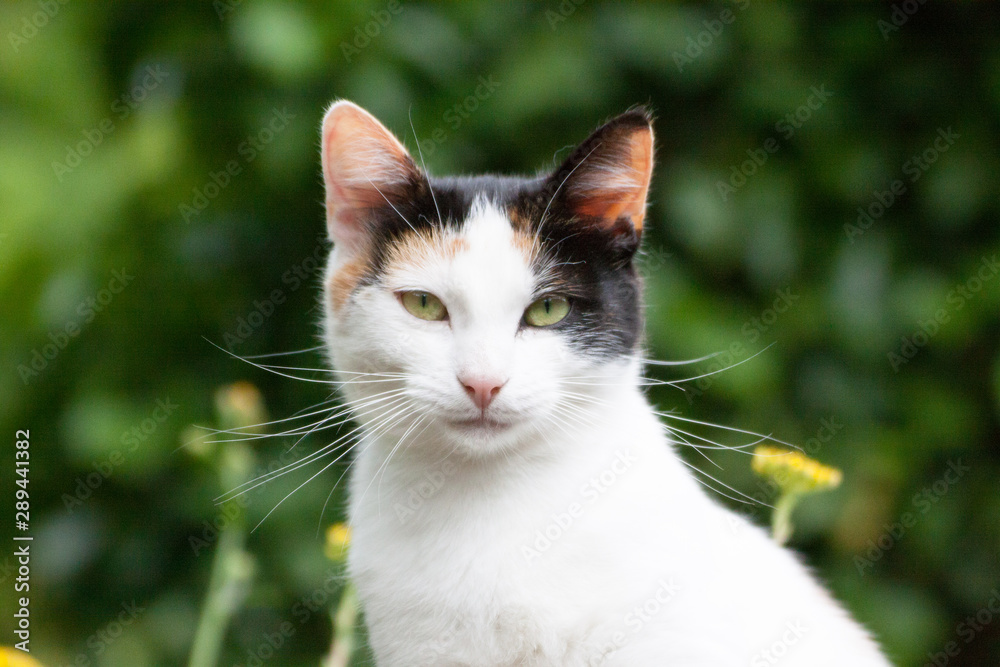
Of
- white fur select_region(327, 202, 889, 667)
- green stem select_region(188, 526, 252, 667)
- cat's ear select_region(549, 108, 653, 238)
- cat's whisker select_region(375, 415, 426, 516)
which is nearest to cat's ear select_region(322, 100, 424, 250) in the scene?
white fur select_region(327, 202, 889, 667)

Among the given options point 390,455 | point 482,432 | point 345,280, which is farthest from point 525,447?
point 345,280

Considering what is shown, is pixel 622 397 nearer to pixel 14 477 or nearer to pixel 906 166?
pixel 906 166

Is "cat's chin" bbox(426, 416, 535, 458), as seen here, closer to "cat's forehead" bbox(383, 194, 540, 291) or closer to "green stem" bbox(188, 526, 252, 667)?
"cat's forehead" bbox(383, 194, 540, 291)

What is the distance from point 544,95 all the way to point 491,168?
0.89 feet

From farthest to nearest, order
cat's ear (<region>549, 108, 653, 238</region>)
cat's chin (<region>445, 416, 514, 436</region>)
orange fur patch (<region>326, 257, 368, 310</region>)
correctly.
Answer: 1. orange fur patch (<region>326, 257, 368, 310</region>)
2. cat's ear (<region>549, 108, 653, 238</region>)
3. cat's chin (<region>445, 416, 514, 436</region>)

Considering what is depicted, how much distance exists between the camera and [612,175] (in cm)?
154

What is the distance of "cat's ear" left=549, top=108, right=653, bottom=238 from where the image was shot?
1.49 m

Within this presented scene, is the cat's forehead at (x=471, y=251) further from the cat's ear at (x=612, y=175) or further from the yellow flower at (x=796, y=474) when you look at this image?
the yellow flower at (x=796, y=474)

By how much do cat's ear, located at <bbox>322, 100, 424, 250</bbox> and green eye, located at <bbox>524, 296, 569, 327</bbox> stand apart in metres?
0.33

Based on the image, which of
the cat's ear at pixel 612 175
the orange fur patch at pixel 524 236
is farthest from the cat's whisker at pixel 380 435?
the cat's ear at pixel 612 175

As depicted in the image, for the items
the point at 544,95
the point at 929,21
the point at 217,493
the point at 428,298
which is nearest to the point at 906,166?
the point at 929,21

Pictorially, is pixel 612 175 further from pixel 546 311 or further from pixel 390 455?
pixel 390 455

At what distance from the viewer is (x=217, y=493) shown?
92.0 inches

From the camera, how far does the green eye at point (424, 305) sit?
1.47 m
